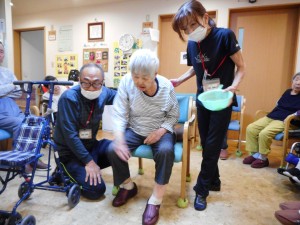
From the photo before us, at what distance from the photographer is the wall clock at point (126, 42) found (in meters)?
3.74

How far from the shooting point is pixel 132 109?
154cm

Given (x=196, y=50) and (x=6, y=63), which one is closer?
(x=196, y=50)

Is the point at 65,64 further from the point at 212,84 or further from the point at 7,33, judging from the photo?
the point at 212,84

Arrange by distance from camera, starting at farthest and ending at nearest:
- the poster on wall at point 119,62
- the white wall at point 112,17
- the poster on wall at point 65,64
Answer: the poster on wall at point 65,64
the poster on wall at point 119,62
the white wall at point 112,17

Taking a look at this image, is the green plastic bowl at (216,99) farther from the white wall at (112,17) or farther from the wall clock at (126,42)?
the wall clock at (126,42)

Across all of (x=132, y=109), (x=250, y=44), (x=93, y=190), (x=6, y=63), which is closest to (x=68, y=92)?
(x=132, y=109)

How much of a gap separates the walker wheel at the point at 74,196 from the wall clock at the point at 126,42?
2.75 meters

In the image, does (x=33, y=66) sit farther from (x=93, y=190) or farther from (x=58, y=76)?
(x=93, y=190)

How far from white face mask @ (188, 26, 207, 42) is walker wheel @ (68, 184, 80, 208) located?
3.93ft

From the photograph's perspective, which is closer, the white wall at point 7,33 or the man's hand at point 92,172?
the man's hand at point 92,172

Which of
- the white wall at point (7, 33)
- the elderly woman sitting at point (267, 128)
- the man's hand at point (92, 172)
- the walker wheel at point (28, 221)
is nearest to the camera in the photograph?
the walker wheel at point (28, 221)

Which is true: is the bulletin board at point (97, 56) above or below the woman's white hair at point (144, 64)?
above

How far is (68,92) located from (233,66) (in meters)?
1.09

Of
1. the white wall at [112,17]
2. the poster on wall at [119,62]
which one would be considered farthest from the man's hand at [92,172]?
the white wall at [112,17]
